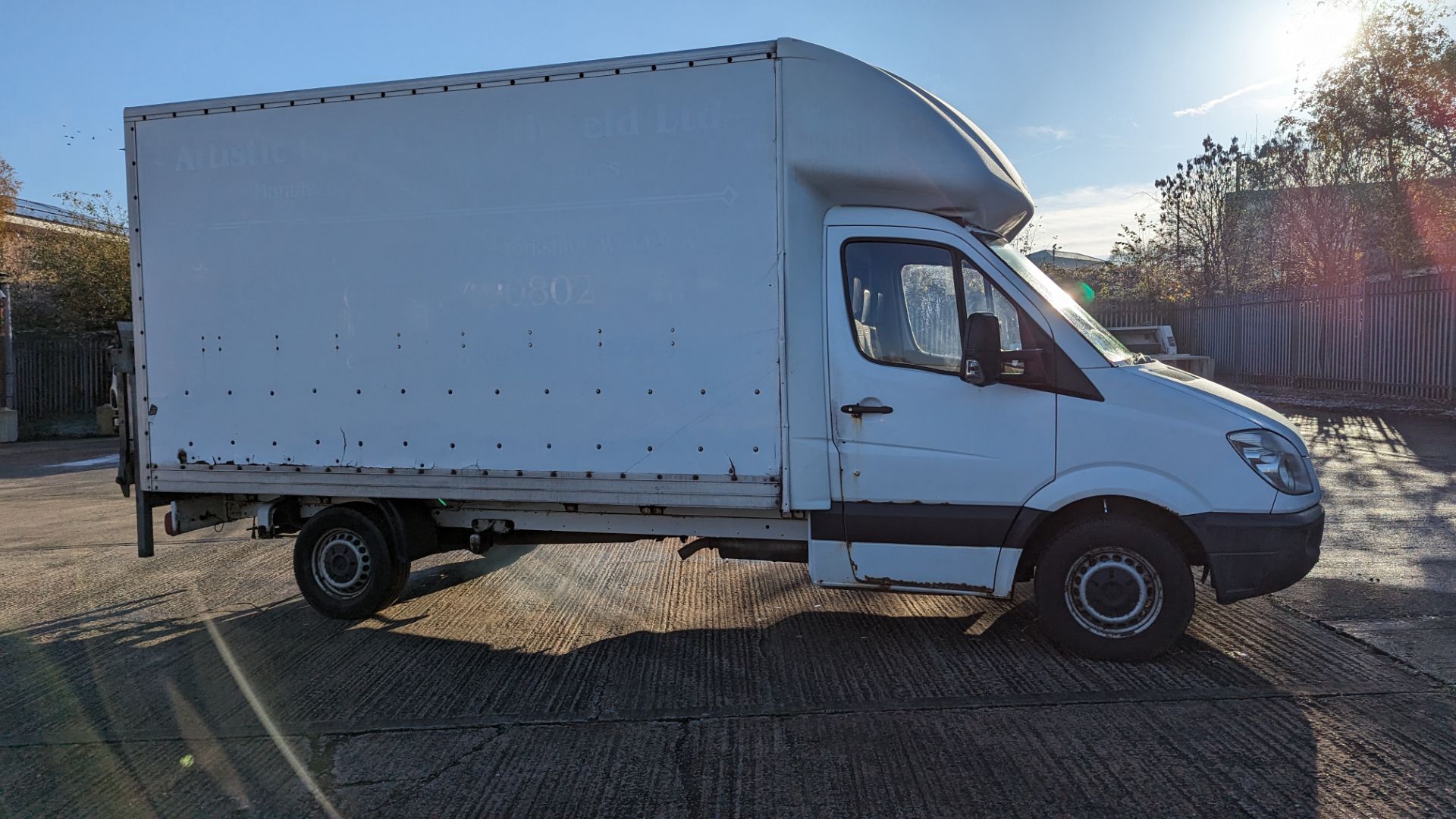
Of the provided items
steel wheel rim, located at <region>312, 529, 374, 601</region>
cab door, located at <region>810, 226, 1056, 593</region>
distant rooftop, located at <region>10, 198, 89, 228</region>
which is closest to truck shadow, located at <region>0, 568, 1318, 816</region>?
steel wheel rim, located at <region>312, 529, 374, 601</region>

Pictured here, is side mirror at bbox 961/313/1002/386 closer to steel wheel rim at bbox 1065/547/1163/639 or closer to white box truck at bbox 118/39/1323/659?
white box truck at bbox 118/39/1323/659

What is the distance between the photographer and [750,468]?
511 centimetres

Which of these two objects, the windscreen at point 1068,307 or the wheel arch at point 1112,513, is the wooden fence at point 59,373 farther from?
the wheel arch at point 1112,513

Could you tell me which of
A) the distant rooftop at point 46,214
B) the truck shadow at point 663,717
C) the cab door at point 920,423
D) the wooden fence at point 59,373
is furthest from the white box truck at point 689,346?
the distant rooftop at point 46,214

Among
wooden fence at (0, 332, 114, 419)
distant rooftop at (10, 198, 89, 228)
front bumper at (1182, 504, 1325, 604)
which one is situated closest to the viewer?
front bumper at (1182, 504, 1325, 604)

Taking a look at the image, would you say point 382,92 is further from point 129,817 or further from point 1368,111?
point 1368,111

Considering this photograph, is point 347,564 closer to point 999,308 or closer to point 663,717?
point 663,717

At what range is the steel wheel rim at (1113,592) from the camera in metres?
4.83

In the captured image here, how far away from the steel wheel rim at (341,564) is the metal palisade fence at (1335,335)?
677 inches

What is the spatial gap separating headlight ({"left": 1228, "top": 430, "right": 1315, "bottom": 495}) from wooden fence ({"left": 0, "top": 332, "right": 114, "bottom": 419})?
22.8 metres

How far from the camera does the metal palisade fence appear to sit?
1609cm

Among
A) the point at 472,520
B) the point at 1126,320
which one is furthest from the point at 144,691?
the point at 1126,320

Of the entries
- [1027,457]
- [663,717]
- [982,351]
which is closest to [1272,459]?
[1027,457]

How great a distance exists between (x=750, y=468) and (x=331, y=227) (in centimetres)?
286
